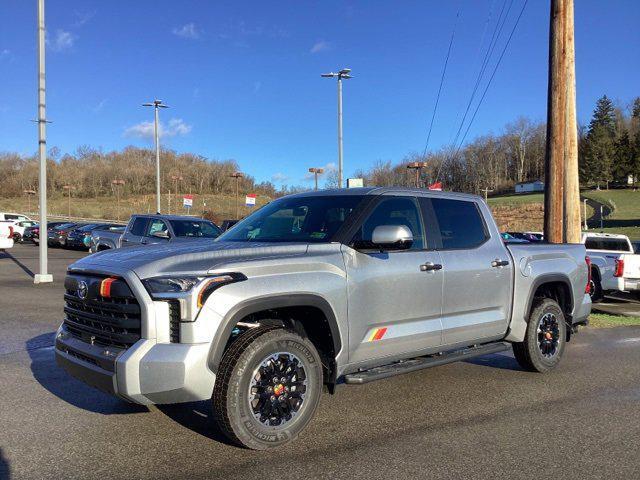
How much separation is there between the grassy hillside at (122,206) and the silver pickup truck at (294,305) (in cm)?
7464

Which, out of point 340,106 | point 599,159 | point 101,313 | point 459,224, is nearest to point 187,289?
point 101,313

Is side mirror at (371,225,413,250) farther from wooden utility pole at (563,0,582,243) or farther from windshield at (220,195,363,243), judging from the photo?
wooden utility pole at (563,0,582,243)

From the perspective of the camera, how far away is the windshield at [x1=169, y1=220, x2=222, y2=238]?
15.2 m

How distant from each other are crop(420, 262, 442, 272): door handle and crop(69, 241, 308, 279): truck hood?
117cm

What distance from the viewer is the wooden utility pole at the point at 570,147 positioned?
34.6 ft

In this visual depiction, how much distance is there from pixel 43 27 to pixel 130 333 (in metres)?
14.2

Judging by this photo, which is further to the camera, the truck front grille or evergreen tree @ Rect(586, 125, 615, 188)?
evergreen tree @ Rect(586, 125, 615, 188)

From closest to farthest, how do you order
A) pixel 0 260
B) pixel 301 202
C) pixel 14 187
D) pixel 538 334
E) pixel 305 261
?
pixel 305 261 → pixel 301 202 → pixel 538 334 → pixel 0 260 → pixel 14 187

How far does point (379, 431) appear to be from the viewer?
14.7ft

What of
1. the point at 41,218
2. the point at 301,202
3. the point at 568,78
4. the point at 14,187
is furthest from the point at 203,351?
the point at 14,187

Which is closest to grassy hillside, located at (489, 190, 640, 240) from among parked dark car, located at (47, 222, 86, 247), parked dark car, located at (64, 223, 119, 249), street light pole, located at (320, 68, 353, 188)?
street light pole, located at (320, 68, 353, 188)

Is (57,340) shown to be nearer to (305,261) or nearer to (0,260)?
(305,261)

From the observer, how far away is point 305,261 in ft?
13.9

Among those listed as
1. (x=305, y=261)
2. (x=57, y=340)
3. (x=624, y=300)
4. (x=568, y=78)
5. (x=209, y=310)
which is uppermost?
(x=568, y=78)
